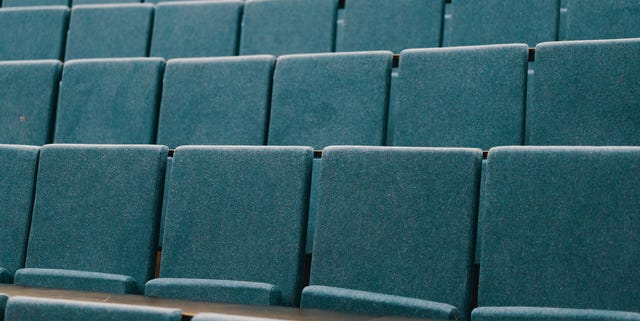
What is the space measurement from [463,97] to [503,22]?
9 centimetres

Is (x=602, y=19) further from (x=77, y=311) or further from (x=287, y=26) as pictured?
(x=77, y=311)

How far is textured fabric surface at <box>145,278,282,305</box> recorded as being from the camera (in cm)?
27

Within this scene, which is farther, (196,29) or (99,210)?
(196,29)

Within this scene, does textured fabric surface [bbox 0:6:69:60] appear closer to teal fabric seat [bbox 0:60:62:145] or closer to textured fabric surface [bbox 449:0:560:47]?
teal fabric seat [bbox 0:60:62:145]

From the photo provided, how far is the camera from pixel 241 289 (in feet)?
0.92

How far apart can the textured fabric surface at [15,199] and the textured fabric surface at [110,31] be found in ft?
0.49

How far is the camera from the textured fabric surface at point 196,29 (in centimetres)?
47

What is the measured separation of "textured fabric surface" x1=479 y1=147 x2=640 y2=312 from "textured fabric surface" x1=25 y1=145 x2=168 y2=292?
0.15 m

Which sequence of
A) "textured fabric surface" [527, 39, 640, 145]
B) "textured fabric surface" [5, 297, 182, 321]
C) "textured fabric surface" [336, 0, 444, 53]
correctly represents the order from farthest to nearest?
"textured fabric surface" [336, 0, 444, 53]
"textured fabric surface" [527, 39, 640, 145]
"textured fabric surface" [5, 297, 182, 321]

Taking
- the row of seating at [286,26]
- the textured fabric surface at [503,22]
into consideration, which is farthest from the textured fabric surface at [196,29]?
the textured fabric surface at [503,22]

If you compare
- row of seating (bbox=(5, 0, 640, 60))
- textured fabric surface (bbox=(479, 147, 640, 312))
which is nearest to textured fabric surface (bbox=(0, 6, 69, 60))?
row of seating (bbox=(5, 0, 640, 60))

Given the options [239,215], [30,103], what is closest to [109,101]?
[30,103]

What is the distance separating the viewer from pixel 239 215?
11.9 inches

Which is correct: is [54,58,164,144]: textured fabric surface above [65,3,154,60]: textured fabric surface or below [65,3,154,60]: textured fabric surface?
below
